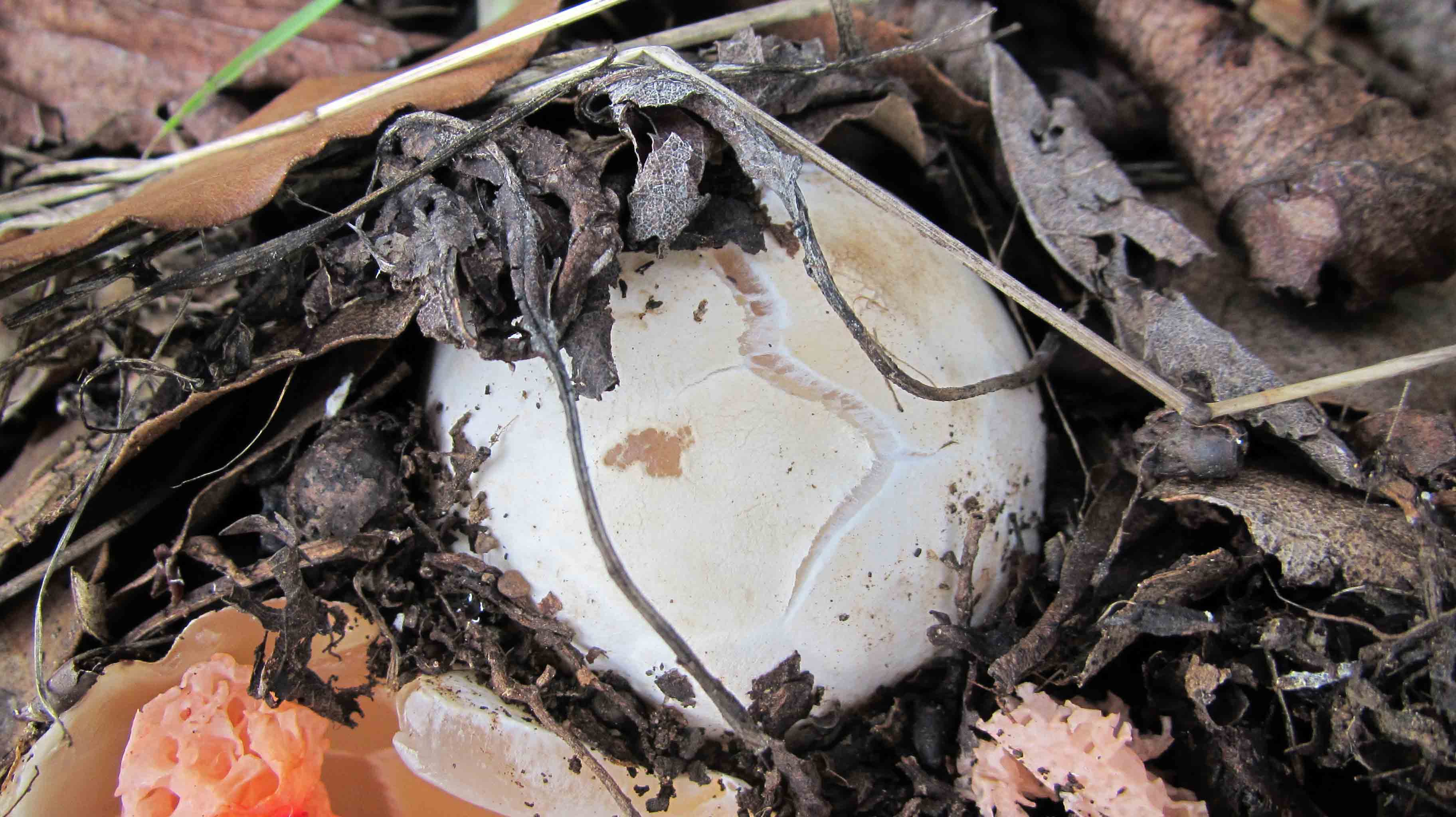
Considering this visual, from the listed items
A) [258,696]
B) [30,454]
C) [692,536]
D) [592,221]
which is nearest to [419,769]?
[258,696]

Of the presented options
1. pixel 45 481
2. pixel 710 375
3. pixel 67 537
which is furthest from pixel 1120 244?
pixel 45 481

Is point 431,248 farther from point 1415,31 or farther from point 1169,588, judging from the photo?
point 1415,31

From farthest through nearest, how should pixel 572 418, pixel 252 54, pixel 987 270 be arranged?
pixel 252 54
pixel 987 270
pixel 572 418

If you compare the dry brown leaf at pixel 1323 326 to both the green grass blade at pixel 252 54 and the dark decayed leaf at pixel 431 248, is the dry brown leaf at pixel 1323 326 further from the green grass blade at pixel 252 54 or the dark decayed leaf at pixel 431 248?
the green grass blade at pixel 252 54

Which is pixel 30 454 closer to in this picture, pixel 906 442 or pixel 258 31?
pixel 258 31

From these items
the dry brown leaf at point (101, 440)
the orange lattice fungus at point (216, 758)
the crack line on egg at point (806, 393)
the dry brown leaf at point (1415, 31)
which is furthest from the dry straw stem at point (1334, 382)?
the orange lattice fungus at point (216, 758)

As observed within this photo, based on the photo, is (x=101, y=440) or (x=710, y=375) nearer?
(x=710, y=375)
